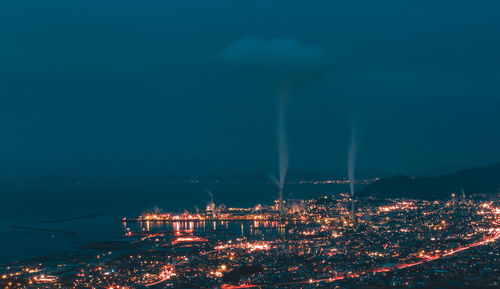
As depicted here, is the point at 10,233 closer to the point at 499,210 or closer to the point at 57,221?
the point at 57,221

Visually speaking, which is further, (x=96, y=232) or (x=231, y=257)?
(x=96, y=232)

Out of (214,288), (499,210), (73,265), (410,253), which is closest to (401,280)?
(410,253)

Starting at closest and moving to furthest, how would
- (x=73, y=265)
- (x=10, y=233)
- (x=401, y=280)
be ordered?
(x=401, y=280) < (x=73, y=265) < (x=10, y=233)

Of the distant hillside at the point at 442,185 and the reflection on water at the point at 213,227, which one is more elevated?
the distant hillside at the point at 442,185

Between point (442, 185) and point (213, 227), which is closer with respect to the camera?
point (213, 227)

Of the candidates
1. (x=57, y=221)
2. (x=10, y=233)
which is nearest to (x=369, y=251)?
(x=10, y=233)

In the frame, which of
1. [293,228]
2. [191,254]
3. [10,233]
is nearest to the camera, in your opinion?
[191,254]
